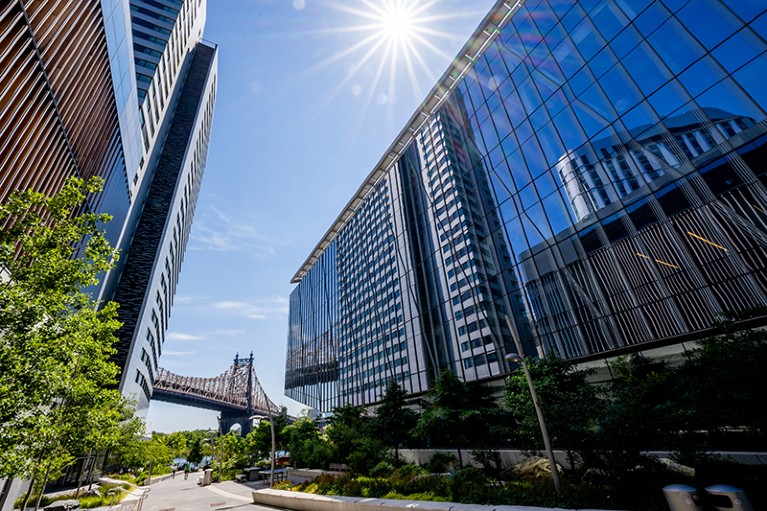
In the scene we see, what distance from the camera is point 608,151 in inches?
821

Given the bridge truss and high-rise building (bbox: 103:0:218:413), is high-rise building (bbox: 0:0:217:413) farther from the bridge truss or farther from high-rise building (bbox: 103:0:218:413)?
the bridge truss

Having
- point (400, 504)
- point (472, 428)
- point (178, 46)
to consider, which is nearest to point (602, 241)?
point (472, 428)

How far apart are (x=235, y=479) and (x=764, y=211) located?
4033 centimetres

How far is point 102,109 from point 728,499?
28231mm

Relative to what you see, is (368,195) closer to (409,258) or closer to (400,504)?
(409,258)

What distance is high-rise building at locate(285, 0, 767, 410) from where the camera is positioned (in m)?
16.0

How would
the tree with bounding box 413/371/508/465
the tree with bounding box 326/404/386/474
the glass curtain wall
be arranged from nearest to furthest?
the glass curtain wall → the tree with bounding box 413/371/508/465 → the tree with bounding box 326/404/386/474

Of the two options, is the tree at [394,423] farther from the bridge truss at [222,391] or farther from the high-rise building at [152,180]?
the bridge truss at [222,391]

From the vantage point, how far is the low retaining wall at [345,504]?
9.68 metres

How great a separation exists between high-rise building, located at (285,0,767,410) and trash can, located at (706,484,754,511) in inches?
391

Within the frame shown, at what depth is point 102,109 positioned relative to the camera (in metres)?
18.0

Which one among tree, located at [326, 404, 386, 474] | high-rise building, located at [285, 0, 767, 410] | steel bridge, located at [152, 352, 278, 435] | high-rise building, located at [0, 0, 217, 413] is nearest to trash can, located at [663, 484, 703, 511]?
high-rise building, located at [285, 0, 767, 410]

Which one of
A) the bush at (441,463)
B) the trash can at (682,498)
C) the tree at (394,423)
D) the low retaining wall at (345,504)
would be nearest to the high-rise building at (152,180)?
the low retaining wall at (345,504)

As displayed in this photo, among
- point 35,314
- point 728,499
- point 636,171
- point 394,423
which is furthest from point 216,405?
point 728,499
